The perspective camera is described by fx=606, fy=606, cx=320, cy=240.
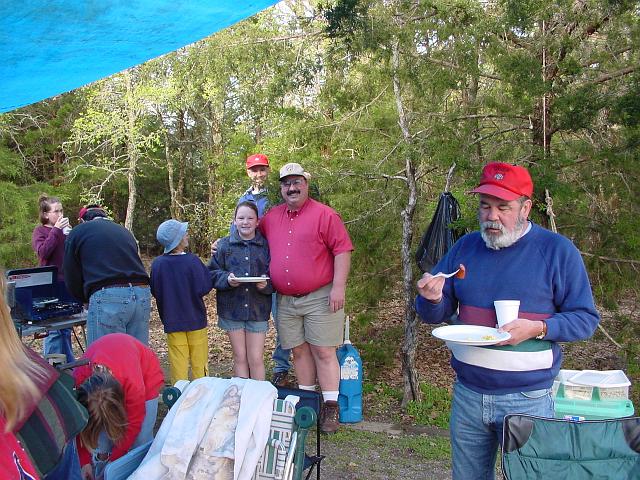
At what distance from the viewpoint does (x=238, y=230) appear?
4.44 m

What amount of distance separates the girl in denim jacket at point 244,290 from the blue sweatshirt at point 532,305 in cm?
224

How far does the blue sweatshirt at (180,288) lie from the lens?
14.3 feet

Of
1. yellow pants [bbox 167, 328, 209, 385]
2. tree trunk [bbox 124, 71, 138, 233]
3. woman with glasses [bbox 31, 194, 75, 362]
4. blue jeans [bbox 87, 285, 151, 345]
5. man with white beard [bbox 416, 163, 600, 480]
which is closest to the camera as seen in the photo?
man with white beard [bbox 416, 163, 600, 480]

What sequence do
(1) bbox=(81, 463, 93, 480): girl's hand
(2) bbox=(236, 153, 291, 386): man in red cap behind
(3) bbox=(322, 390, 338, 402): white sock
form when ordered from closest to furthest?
(1) bbox=(81, 463, 93, 480): girl's hand → (3) bbox=(322, 390, 338, 402): white sock → (2) bbox=(236, 153, 291, 386): man in red cap behind

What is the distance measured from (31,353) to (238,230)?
3.16 m

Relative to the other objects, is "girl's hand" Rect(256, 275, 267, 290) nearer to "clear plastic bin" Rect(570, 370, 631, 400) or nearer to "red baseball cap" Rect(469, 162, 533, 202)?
"clear plastic bin" Rect(570, 370, 631, 400)

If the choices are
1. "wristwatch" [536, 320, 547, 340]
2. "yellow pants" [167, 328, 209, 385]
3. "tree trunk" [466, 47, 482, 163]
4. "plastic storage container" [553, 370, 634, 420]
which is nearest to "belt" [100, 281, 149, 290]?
"yellow pants" [167, 328, 209, 385]

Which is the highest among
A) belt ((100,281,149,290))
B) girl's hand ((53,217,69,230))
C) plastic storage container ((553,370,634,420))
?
girl's hand ((53,217,69,230))

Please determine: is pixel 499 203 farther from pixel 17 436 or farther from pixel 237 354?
pixel 237 354

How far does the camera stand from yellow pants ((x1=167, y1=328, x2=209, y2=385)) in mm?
4457

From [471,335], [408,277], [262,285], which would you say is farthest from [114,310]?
[471,335]

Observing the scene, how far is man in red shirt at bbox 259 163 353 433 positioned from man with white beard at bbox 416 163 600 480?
1833 millimetres

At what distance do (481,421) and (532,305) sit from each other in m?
0.48

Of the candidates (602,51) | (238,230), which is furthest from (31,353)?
(602,51)
